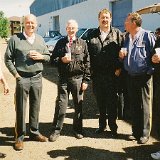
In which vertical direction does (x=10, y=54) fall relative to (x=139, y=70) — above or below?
above

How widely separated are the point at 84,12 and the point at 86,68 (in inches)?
922

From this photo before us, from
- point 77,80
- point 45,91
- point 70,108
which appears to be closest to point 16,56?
point 77,80

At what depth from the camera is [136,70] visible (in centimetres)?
553

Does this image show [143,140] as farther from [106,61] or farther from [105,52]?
[105,52]

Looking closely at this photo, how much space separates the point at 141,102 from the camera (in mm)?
5789

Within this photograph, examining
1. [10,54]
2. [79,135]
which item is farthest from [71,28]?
[79,135]

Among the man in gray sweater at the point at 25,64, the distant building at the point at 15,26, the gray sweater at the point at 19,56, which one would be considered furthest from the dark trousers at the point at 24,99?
the distant building at the point at 15,26

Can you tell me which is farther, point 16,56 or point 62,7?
point 62,7

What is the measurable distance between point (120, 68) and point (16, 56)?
2020mm

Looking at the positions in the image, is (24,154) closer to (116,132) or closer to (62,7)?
(116,132)

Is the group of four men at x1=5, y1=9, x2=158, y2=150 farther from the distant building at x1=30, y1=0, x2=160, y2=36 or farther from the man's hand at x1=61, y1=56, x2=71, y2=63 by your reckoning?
the distant building at x1=30, y1=0, x2=160, y2=36

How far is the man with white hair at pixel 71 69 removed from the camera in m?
5.81

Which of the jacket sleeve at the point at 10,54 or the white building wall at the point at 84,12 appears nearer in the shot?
the jacket sleeve at the point at 10,54

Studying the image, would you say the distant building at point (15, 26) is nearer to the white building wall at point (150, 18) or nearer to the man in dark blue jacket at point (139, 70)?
the white building wall at point (150, 18)
